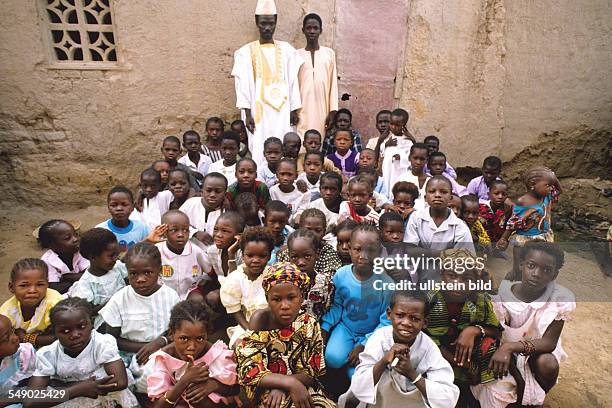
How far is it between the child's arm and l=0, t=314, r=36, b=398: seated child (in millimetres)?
2213

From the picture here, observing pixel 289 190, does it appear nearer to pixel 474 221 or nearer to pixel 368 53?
pixel 474 221

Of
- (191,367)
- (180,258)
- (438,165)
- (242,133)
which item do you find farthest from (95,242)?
(438,165)

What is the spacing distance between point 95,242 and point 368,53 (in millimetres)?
3723

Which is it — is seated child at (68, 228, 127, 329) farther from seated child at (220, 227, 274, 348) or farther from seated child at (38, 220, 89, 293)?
seated child at (220, 227, 274, 348)

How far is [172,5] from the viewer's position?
475cm

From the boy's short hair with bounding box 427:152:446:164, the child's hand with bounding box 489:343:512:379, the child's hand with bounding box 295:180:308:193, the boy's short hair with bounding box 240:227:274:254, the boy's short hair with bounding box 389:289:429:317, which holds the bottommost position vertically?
the child's hand with bounding box 489:343:512:379

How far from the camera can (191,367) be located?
203 centimetres

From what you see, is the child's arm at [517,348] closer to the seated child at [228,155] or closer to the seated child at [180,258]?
the seated child at [180,258]

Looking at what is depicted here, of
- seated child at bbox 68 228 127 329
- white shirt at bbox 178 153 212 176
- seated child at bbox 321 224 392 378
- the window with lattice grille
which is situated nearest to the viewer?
seated child at bbox 321 224 392 378

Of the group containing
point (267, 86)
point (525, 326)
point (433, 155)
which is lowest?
point (525, 326)

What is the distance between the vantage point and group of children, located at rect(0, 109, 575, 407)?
6.73 ft

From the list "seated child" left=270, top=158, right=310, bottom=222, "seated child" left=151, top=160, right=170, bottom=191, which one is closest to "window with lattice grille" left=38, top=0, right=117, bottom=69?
"seated child" left=151, top=160, right=170, bottom=191

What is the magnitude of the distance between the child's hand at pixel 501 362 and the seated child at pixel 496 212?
1968mm

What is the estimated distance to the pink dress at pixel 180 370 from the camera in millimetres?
2059
